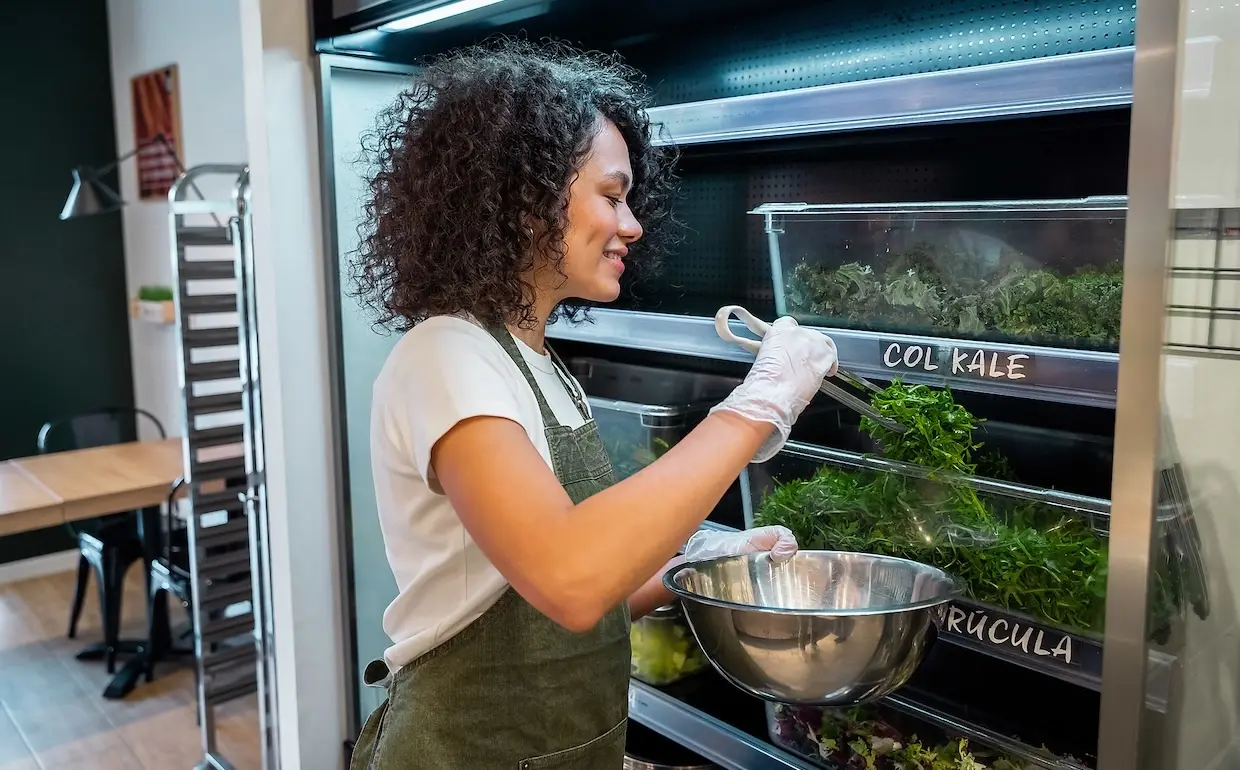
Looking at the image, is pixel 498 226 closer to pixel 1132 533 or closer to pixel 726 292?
pixel 1132 533

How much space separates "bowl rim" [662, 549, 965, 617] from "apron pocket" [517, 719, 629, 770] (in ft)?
0.80

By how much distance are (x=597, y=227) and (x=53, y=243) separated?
502 cm

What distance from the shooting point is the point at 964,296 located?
53.1 inches

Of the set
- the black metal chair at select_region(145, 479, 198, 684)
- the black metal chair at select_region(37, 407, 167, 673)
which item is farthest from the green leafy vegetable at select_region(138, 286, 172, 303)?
the black metal chair at select_region(145, 479, 198, 684)

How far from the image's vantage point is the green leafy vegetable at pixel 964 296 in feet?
3.97

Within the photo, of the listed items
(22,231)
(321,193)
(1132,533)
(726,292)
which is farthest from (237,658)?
(22,231)

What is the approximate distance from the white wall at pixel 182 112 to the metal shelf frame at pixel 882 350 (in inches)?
125

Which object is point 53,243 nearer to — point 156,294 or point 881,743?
point 156,294

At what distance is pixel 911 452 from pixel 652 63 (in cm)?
127

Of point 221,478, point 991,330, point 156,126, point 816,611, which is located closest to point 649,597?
point 816,611

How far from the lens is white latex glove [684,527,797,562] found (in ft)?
4.55

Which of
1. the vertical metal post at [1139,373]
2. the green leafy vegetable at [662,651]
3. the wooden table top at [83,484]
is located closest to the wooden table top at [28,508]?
the wooden table top at [83,484]

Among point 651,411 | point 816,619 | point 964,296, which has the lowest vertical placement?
point 816,619

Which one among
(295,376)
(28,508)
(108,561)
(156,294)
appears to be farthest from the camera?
(156,294)
